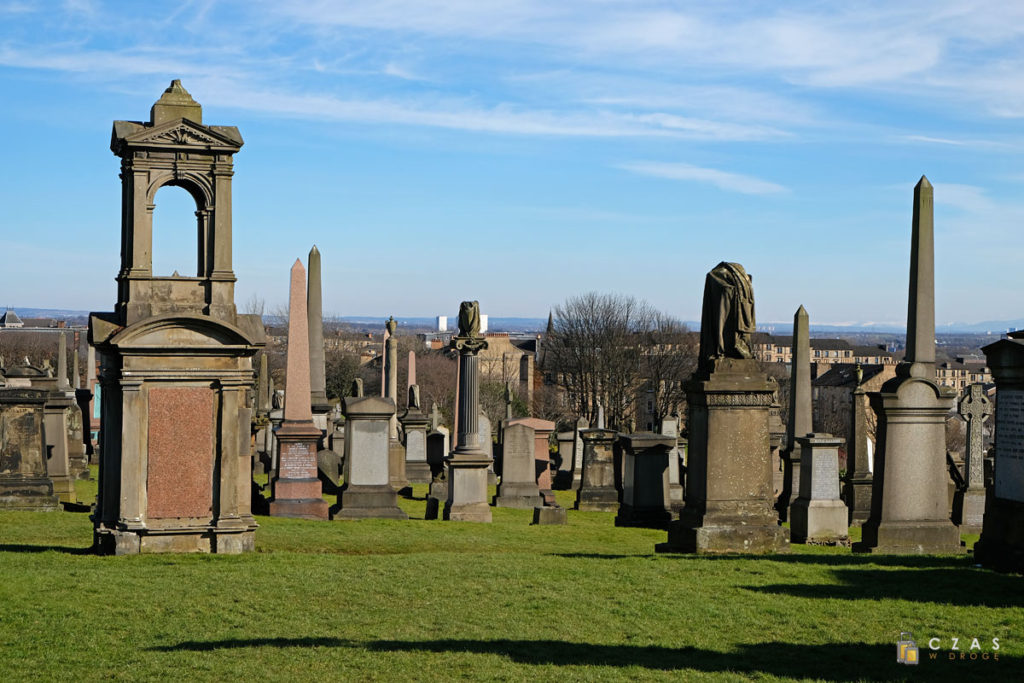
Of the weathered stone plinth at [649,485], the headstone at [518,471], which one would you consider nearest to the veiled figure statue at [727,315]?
the weathered stone plinth at [649,485]

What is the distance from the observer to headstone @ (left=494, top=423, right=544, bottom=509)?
919 inches

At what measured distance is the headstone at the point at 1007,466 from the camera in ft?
37.1

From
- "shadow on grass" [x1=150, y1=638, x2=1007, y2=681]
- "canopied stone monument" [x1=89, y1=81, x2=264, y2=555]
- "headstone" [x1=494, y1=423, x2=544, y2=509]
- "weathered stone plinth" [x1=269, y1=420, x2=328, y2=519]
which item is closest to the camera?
"shadow on grass" [x1=150, y1=638, x2=1007, y2=681]

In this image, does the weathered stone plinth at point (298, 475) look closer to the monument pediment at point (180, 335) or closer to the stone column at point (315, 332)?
the stone column at point (315, 332)

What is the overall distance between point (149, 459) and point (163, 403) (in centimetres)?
67

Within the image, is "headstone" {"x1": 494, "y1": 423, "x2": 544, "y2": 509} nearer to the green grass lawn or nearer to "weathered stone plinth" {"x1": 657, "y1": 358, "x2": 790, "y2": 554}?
the green grass lawn

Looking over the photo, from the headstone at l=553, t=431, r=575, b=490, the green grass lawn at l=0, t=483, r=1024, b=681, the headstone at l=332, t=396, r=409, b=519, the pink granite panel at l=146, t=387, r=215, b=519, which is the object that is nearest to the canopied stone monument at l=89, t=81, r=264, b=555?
the pink granite panel at l=146, t=387, r=215, b=519

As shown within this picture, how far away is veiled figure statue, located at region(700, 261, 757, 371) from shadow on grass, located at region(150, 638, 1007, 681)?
5293mm

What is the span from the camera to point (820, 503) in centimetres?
1769

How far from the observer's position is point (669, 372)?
61156 mm

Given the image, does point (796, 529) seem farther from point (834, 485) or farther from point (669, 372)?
point (669, 372)

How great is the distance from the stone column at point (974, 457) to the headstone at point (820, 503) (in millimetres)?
3262

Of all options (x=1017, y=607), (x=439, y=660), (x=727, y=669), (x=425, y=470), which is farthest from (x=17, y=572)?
(x=425, y=470)

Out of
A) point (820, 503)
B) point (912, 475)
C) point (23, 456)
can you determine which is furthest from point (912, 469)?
point (23, 456)
